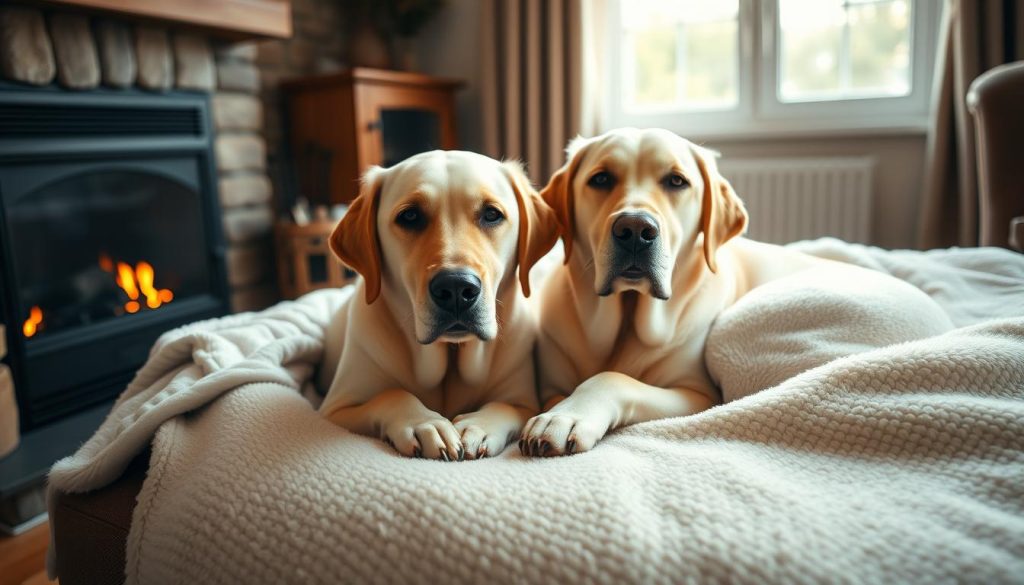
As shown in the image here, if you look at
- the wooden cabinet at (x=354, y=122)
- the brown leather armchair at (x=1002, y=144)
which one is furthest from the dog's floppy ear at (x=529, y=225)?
the wooden cabinet at (x=354, y=122)

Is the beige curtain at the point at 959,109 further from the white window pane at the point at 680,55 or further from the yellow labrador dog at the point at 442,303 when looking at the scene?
the yellow labrador dog at the point at 442,303

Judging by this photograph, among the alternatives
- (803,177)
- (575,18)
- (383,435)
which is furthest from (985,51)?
(383,435)

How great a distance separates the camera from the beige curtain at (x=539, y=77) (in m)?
3.71

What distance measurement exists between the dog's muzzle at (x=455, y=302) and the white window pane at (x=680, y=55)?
3116mm

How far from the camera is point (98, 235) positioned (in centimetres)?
277

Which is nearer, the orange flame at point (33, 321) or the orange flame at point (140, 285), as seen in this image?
the orange flame at point (33, 321)

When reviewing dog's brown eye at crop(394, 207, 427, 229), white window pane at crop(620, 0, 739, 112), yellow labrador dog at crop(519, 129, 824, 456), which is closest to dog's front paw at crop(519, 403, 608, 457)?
yellow labrador dog at crop(519, 129, 824, 456)

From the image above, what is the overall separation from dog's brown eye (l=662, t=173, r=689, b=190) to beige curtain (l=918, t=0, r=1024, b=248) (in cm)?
243

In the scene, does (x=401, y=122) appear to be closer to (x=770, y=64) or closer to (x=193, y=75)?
(x=193, y=75)

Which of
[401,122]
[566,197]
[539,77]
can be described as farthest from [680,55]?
[566,197]

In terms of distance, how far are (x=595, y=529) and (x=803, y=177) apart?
319 cm

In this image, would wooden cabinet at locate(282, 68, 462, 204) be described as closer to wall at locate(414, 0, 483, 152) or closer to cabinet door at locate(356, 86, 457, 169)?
cabinet door at locate(356, 86, 457, 169)

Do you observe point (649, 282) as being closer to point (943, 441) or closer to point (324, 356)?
point (943, 441)

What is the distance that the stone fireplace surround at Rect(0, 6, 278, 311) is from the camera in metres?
2.34
